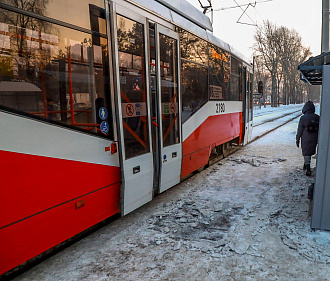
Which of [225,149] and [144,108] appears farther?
[225,149]

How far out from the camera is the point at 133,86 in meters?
4.22

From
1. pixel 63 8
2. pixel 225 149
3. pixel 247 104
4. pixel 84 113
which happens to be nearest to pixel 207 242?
pixel 84 113

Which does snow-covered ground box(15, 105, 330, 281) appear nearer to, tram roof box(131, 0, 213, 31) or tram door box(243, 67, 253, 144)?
tram roof box(131, 0, 213, 31)

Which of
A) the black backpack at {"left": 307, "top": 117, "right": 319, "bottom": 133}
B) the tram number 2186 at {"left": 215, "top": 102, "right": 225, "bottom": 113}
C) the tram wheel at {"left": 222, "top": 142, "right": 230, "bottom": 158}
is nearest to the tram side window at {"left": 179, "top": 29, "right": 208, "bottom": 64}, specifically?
the tram number 2186 at {"left": 215, "top": 102, "right": 225, "bottom": 113}

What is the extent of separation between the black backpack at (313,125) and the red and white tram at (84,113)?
10.2ft

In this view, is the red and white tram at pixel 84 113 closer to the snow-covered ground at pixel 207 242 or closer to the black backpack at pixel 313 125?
the snow-covered ground at pixel 207 242

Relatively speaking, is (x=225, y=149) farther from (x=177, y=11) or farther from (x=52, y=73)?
(x=52, y=73)

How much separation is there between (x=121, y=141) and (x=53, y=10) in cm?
173

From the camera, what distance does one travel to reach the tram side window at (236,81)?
29.3ft

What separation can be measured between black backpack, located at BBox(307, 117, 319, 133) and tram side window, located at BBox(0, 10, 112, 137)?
16.7 ft

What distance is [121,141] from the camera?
155 inches

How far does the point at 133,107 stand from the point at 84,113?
2.91 ft

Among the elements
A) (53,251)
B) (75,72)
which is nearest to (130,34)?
(75,72)

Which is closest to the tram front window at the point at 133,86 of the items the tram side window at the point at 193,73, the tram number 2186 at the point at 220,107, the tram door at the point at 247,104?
the tram side window at the point at 193,73
